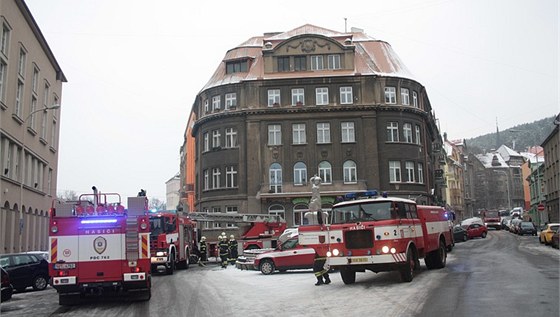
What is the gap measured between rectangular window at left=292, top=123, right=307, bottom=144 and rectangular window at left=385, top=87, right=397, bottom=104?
819 cm

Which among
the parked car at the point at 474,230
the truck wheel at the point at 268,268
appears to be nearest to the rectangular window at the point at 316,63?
the parked car at the point at 474,230

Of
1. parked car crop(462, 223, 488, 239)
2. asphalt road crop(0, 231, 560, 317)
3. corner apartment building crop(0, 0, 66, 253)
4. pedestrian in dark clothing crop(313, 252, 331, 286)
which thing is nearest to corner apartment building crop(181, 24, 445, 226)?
parked car crop(462, 223, 488, 239)

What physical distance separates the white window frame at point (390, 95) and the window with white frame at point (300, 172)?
386 inches

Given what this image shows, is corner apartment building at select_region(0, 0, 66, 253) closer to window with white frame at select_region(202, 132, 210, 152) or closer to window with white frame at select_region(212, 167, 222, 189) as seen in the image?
window with white frame at select_region(202, 132, 210, 152)

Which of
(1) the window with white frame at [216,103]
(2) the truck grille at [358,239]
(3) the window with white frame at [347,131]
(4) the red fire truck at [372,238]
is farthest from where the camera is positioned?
(1) the window with white frame at [216,103]

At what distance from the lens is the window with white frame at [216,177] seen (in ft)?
152

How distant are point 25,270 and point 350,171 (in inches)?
1196

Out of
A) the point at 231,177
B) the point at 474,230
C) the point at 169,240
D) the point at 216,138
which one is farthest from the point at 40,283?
the point at 474,230

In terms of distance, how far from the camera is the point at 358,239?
15227 millimetres

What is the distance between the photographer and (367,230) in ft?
49.7

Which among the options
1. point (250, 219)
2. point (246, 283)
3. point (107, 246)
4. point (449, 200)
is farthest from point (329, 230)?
point (449, 200)

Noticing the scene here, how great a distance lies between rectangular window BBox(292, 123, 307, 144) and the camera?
45438 millimetres

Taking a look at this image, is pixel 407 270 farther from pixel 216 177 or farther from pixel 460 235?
pixel 216 177

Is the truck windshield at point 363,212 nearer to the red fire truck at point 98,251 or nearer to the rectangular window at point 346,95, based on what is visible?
the red fire truck at point 98,251
